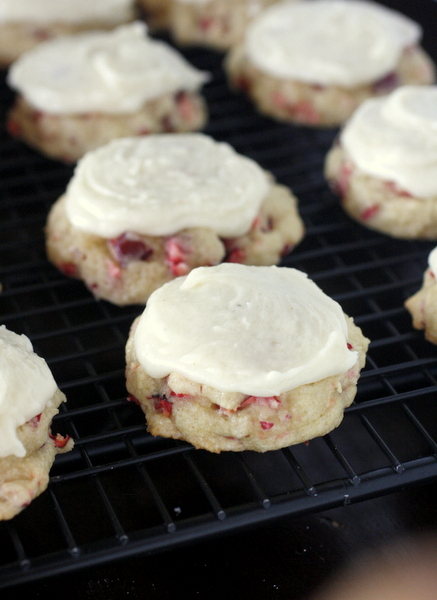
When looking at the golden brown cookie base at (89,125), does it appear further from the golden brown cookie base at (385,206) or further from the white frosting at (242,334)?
the white frosting at (242,334)

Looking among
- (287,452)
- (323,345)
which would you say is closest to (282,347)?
(323,345)

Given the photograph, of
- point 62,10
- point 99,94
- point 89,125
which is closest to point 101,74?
point 99,94

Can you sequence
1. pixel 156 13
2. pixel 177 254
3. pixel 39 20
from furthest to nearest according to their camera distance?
pixel 156 13, pixel 39 20, pixel 177 254

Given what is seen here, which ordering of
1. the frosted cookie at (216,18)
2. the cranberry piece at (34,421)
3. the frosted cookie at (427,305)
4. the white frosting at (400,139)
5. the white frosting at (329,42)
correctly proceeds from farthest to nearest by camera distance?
the frosted cookie at (216,18), the white frosting at (329,42), the white frosting at (400,139), the frosted cookie at (427,305), the cranberry piece at (34,421)

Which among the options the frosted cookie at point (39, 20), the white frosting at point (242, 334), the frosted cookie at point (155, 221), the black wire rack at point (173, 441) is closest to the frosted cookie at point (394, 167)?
the black wire rack at point (173, 441)

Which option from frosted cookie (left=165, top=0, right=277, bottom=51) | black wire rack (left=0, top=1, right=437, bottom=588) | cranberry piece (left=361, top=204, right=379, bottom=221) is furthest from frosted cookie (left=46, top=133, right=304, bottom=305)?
frosted cookie (left=165, top=0, right=277, bottom=51)

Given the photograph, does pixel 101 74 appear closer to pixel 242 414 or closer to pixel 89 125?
pixel 89 125

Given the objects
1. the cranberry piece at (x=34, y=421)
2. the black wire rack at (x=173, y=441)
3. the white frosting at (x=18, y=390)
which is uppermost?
the white frosting at (x=18, y=390)
